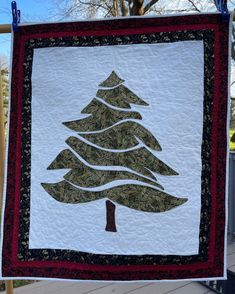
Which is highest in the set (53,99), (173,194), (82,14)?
(82,14)

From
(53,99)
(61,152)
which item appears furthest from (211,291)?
(53,99)

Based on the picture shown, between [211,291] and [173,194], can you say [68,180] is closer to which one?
[173,194]

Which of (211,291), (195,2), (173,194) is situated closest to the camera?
(173,194)

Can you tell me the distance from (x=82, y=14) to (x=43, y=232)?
19.3 ft

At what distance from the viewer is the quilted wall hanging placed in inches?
43.9

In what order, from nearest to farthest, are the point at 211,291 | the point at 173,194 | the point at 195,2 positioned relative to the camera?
the point at 173,194
the point at 211,291
the point at 195,2

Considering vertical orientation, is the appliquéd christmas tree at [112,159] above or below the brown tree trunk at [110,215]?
above

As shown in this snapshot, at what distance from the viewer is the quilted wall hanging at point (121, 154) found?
1.12 meters

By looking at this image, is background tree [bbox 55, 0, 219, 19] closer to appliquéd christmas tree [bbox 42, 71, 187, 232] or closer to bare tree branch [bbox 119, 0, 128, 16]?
bare tree branch [bbox 119, 0, 128, 16]

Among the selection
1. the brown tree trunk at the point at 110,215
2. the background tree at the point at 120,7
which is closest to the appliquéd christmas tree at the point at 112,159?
the brown tree trunk at the point at 110,215

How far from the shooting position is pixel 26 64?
46.8 inches

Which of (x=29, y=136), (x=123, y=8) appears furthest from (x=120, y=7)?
(x=29, y=136)

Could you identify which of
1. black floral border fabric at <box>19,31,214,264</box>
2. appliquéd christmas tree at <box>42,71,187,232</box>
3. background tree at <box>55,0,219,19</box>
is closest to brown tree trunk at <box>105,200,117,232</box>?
appliquéd christmas tree at <box>42,71,187,232</box>

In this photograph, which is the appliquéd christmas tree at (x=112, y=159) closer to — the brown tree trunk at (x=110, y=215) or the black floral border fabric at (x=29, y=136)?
the brown tree trunk at (x=110, y=215)
